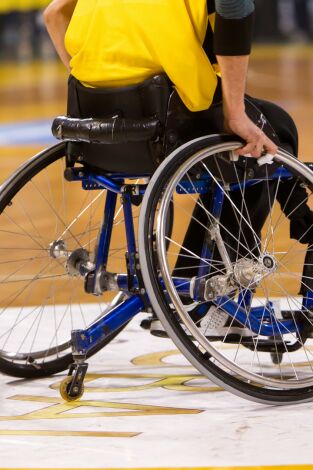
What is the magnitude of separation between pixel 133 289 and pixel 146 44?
0.65m

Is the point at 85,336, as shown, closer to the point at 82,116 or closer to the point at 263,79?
the point at 82,116

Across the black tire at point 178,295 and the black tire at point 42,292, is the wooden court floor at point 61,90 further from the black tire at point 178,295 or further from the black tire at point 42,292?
the black tire at point 178,295

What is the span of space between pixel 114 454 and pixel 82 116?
105 cm

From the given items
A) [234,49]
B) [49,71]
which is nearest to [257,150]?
[234,49]

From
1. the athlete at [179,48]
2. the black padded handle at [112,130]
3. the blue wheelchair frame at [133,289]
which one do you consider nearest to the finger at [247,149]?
the athlete at [179,48]

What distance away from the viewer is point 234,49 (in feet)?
10.8

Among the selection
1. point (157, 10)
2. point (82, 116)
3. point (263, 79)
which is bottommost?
point (263, 79)

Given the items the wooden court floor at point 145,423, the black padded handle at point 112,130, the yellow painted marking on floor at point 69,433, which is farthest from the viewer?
the black padded handle at point 112,130

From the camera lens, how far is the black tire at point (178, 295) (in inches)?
127

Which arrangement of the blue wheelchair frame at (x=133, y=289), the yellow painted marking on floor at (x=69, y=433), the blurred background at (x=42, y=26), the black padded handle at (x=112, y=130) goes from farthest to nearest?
1. the blurred background at (x=42, y=26)
2. the blue wheelchair frame at (x=133, y=289)
3. the black padded handle at (x=112, y=130)
4. the yellow painted marking on floor at (x=69, y=433)

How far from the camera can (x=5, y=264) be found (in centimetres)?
474

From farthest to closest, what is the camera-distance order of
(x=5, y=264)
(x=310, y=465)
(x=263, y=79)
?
(x=263, y=79) → (x=5, y=264) → (x=310, y=465)

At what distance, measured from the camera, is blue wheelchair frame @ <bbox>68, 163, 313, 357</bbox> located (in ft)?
11.6

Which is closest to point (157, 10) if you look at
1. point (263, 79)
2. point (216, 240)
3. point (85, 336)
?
point (216, 240)
